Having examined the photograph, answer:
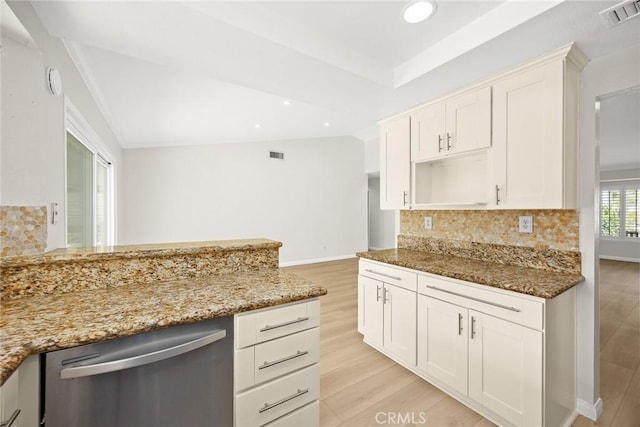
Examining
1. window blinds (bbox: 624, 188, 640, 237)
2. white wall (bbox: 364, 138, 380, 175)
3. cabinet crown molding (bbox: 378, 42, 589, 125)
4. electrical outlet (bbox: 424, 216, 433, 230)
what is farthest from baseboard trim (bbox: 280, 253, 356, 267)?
window blinds (bbox: 624, 188, 640, 237)

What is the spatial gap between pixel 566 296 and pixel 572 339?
0.32 m

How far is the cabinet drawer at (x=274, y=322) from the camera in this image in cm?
116

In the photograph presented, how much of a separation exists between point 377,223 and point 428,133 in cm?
613

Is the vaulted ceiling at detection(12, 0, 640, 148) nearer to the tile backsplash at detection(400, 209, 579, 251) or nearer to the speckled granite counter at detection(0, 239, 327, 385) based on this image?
the tile backsplash at detection(400, 209, 579, 251)

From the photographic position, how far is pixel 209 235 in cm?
595

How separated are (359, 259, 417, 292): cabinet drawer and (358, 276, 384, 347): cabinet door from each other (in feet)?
0.20

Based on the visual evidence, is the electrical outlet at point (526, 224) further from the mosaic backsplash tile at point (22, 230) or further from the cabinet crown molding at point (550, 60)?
the mosaic backsplash tile at point (22, 230)

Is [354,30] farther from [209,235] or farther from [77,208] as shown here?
[209,235]

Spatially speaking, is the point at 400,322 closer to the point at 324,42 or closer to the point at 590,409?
the point at 590,409

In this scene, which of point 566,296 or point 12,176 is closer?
point 12,176

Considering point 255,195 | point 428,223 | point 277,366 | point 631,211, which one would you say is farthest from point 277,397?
point 631,211

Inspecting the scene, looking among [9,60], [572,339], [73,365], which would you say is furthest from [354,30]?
[572,339]

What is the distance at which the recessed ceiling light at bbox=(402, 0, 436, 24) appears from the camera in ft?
5.55

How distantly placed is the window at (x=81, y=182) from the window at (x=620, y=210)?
34.2ft
